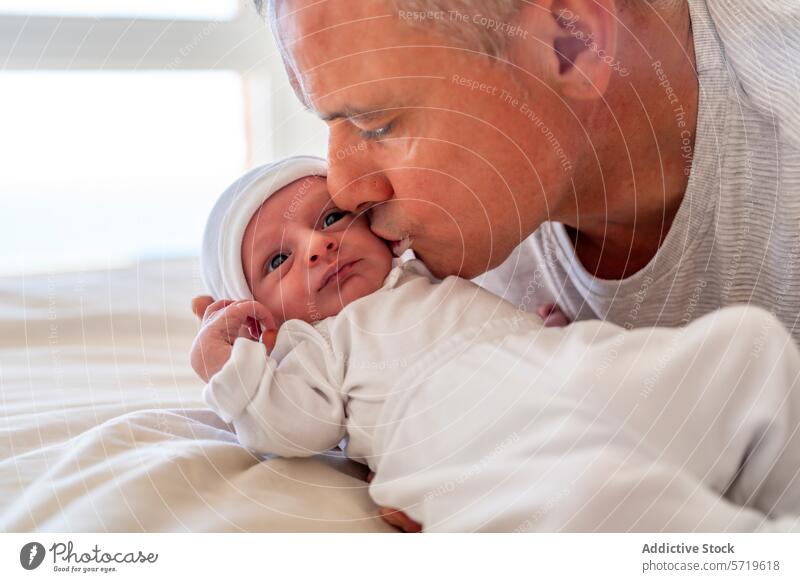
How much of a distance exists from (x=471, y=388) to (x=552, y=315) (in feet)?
0.70

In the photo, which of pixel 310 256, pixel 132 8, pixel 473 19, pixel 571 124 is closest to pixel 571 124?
pixel 571 124

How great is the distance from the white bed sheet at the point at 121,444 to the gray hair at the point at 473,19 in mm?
287

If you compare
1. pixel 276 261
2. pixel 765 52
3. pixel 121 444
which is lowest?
pixel 121 444

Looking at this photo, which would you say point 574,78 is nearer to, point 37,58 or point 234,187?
point 234,187

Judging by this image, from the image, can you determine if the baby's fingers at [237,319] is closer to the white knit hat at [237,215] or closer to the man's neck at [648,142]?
the white knit hat at [237,215]

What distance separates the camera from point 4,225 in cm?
72

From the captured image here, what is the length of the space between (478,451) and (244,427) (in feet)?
0.51

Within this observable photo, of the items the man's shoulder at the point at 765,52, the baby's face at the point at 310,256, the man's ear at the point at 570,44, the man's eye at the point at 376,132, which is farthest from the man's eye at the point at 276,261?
the man's shoulder at the point at 765,52

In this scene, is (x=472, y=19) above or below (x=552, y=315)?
above

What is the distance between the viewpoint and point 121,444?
21.5 inches

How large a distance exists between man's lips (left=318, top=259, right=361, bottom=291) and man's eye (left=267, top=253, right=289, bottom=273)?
0.11ft

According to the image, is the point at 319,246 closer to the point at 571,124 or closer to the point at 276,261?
the point at 276,261

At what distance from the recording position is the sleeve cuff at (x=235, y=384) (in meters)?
0.54

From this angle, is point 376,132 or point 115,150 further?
point 115,150
